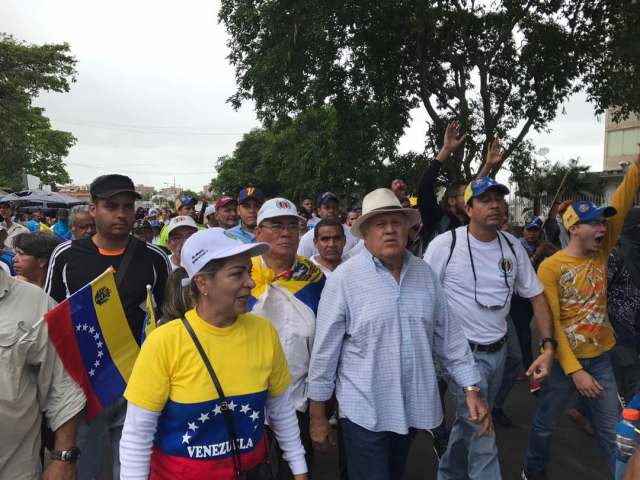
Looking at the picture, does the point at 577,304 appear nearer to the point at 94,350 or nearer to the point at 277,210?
the point at 277,210

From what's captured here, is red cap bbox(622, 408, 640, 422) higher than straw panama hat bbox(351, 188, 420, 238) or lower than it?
lower

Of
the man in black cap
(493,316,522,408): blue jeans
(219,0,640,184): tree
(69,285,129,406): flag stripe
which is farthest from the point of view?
(219,0,640,184): tree

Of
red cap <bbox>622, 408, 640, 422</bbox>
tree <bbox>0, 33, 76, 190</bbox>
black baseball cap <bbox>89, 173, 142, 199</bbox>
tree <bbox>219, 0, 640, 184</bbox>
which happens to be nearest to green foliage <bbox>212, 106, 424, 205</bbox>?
tree <bbox>219, 0, 640, 184</bbox>

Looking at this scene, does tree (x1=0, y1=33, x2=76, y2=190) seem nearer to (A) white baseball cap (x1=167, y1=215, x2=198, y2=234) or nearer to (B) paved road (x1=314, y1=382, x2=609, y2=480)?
(A) white baseball cap (x1=167, y1=215, x2=198, y2=234)

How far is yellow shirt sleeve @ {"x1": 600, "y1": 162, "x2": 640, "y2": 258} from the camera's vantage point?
3746 mm

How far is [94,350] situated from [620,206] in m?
3.50

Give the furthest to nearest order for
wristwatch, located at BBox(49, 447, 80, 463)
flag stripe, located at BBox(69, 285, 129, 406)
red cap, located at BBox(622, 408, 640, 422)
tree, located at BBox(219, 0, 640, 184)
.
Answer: tree, located at BBox(219, 0, 640, 184) → flag stripe, located at BBox(69, 285, 129, 406) → wristwatch, located at BBox(49, 447, 80, 463) → red cap, located at BBox(622, 408, 640, 422)

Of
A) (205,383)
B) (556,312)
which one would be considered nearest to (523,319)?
(556,312)

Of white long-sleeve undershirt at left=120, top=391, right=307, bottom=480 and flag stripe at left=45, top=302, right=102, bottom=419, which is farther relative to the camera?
flag stripe at left=45, top=302, right=102, bottom=419

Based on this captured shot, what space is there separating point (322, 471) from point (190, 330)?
258 centimetres

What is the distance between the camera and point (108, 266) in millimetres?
3102

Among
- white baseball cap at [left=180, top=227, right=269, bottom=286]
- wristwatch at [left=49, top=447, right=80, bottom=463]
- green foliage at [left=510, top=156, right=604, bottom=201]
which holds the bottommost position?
wristwatch at [left=49, top=447, right=80, bottom=463]

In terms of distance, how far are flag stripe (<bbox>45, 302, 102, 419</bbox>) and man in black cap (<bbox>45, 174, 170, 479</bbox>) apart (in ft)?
1.32

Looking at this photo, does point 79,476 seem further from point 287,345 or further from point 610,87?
point 610,87
